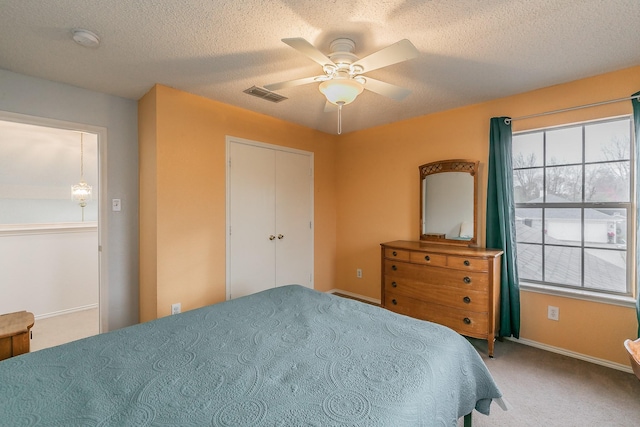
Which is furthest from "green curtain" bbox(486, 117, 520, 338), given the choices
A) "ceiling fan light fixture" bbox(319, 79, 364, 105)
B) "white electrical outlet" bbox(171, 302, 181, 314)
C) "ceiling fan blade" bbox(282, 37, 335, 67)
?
"white electrical outlet" bbox(171, 302, 181, 314)

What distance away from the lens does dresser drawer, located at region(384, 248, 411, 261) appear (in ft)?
9.82

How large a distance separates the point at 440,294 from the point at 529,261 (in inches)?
37.9

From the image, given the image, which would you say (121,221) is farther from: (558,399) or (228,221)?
(558,399)

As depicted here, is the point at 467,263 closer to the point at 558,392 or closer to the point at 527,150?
the point at 558,392

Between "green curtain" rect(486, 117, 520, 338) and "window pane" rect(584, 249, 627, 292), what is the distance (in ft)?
1.77

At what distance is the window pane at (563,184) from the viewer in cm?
254

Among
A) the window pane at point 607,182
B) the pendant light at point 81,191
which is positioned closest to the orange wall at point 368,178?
the window pane at point 607,182

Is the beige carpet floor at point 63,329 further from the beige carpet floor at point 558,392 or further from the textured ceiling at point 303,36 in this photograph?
the beige carpet floor at point 558,392

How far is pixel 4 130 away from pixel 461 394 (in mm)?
5315

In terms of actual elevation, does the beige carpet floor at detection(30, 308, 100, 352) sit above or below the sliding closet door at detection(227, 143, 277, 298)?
below

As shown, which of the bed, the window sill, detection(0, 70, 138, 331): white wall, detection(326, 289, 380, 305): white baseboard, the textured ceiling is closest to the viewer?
the bed

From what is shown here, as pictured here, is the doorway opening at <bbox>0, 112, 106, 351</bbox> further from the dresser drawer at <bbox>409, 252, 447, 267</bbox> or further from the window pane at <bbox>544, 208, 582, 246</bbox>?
the window pane at <bbox>544, 208, 582, 246</bbox>

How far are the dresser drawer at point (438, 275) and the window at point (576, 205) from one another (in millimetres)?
648

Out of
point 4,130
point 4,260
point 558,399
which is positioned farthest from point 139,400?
point 4,130
